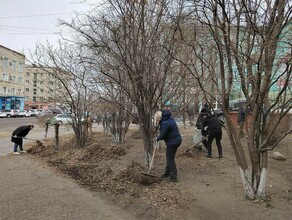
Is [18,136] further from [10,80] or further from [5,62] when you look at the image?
[10,80]

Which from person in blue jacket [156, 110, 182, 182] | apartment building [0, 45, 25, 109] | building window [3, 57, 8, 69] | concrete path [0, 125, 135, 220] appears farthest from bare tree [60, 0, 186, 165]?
building window [3, 57, 8, 69]

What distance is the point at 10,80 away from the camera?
76.9 m

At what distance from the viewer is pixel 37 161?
10742 mm

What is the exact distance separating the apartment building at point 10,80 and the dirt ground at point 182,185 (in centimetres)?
6670

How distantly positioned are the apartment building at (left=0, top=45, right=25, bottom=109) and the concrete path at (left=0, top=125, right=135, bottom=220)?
68120 mm

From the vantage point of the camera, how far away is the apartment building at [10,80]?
73438mm

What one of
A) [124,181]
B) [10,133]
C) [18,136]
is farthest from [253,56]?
[10,133]

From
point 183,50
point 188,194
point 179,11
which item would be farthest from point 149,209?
point 183,50

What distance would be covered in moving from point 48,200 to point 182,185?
278 centimetres

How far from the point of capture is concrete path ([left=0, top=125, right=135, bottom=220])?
5.46 meters

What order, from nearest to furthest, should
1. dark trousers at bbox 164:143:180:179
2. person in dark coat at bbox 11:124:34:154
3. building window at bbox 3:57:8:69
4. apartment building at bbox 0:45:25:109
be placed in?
dark trousers at bbox 164:143:180:179, person in dark coat at bbox 11:124:34:154, apartment building at bbox 0:45:25:109, building window at bbox 3:57:8:69

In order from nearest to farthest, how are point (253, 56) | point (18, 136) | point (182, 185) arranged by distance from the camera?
point (253, 56)
point (182, 185)
point (18, 136)

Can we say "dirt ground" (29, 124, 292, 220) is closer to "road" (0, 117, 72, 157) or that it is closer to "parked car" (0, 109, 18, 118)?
"road" (0, 117, 72, 157)

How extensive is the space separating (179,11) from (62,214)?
14.6ft
